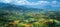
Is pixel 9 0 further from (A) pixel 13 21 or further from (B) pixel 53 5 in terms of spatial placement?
(B) pixel 53 5

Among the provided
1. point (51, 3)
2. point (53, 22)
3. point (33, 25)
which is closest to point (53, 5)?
point (51, 3)

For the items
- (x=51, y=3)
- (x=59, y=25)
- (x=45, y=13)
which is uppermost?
(x=51, y=3)

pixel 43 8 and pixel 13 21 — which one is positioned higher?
pixel 43 8

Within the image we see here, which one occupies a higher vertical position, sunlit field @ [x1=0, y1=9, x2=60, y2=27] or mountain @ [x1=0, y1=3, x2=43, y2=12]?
mountain @ [x1=0, y1=3, x2=43, y2=12]

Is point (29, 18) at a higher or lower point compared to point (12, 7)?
lower

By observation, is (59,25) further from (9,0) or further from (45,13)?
(9,0)

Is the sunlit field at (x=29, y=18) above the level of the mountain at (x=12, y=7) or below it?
below

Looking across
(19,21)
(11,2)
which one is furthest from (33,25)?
(11,2)
